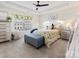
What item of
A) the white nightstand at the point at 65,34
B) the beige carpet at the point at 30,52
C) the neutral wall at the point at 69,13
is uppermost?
the neutral wall at the point at 69,13

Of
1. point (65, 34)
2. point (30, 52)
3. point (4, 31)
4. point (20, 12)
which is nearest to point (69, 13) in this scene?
point (65, 34)

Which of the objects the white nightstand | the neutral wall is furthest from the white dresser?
the neutral wall

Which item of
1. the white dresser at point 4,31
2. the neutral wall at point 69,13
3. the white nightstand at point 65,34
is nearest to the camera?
the white dresser at point 4,31

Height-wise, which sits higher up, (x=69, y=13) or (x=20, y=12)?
(x=20, y=12)

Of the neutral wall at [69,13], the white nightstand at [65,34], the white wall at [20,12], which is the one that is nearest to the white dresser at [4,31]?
the white wall at [20,12]

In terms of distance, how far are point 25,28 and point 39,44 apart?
14.4ft

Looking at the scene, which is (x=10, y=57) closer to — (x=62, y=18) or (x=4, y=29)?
(x=4, y=29)

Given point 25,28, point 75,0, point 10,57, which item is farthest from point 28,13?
point 10,57

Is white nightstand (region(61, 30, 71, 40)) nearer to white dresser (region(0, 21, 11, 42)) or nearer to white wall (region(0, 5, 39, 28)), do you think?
white wall (region(0, 5, 39, 28))

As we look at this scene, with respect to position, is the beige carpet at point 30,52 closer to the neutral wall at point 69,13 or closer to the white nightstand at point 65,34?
the white nightstand at point 65,34

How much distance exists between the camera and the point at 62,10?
6.75 metres

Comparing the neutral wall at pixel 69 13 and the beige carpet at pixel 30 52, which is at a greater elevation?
the neutral wall at pixel 69 13

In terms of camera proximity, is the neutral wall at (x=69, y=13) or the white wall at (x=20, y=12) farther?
the neutral wall at (x=69, y=13)

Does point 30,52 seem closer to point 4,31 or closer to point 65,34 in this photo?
point 4,31
